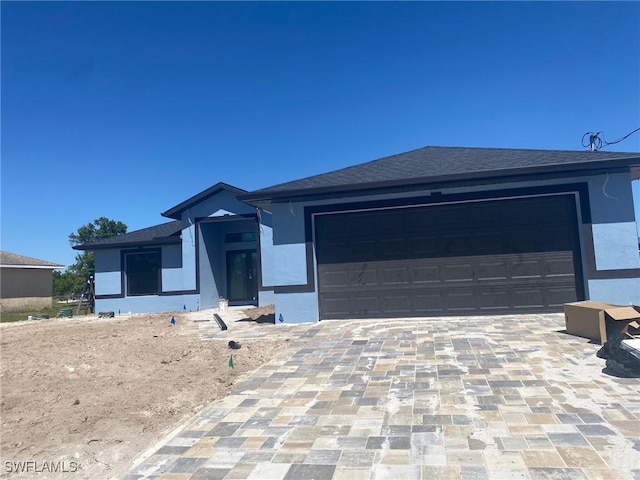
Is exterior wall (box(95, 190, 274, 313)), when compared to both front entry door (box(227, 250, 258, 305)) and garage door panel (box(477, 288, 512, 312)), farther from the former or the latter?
garage door panel (box(477, 288, 512, 312))

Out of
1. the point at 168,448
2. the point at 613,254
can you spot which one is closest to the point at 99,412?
the point at 168,448

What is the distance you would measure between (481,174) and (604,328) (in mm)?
3962

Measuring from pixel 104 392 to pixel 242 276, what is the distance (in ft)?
39.4

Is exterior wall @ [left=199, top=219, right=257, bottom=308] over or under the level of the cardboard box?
over

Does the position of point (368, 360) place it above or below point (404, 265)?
below

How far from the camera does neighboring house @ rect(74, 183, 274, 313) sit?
1566 cm

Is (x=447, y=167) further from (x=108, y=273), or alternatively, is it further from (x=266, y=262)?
(x=108, y=273)

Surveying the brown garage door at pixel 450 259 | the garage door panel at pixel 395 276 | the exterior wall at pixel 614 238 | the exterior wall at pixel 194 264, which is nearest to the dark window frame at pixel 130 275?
the exterior wall at pixel 194 264

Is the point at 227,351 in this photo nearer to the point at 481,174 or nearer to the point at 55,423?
the point at 55,423

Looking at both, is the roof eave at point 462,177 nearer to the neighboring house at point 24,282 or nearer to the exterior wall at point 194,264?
the exterior wall at point 194,264

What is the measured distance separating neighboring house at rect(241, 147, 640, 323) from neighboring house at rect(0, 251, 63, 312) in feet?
68.7

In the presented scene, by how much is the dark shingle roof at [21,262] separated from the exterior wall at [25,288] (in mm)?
315

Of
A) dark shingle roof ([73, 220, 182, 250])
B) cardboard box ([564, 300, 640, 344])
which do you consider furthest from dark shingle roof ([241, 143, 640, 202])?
dark shingle roof ([73, 220, 182, 250])

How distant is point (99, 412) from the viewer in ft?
15.2
